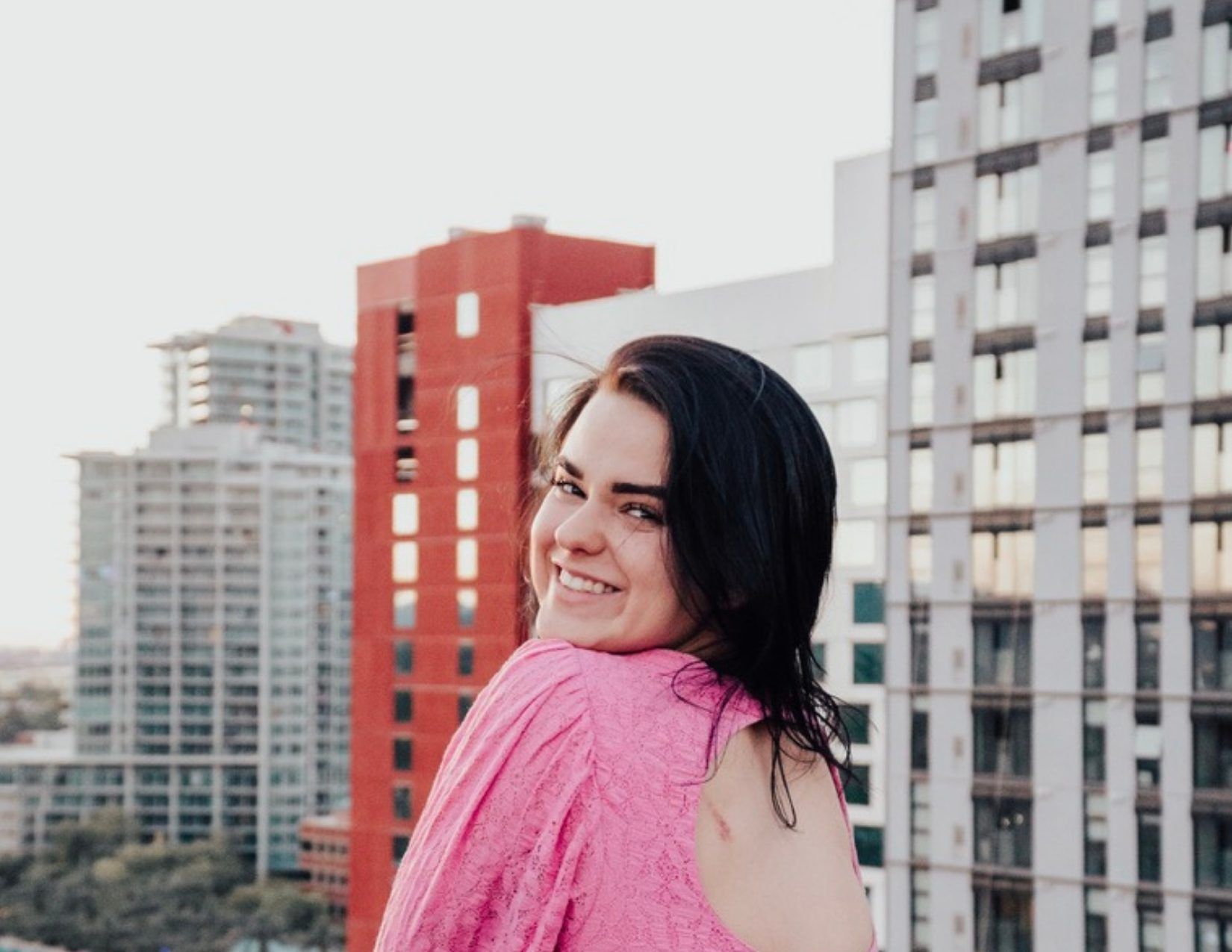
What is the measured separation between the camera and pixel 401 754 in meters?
8.08

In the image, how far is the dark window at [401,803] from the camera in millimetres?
7695

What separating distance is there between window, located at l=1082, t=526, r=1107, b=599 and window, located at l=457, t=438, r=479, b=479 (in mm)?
3444

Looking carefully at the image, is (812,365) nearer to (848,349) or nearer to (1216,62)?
(848,349)

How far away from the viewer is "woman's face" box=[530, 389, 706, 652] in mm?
454

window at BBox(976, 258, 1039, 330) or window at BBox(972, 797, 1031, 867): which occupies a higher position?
window at BBox(976, 258, 1039, 330)

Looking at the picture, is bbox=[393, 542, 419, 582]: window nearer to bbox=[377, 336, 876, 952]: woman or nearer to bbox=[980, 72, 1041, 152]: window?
bbox=[980, 72, 1041, 152]: window

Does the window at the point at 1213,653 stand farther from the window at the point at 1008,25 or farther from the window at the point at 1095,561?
the window at the point at 1008,25

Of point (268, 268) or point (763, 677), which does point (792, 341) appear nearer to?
point (268, 268)

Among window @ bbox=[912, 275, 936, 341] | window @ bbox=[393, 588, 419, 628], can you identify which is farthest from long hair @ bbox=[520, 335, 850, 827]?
window @ bbox=[393, 588, 419, 628]

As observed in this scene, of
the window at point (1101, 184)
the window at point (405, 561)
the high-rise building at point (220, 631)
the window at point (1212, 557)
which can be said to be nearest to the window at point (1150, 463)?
the window at point (1212, 557)

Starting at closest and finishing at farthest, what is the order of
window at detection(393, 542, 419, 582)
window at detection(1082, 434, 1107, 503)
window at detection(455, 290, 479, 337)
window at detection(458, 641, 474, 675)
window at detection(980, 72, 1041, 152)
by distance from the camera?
window at detection(1082, 434, 1107, 503), window at detection(980, 72, 1041, 152), window at detection(455, 290, 479, 337), window at detection(458, 641, 474, 675), window at detection(393, 542, 419, 582)

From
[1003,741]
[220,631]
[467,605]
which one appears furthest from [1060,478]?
[220,631]

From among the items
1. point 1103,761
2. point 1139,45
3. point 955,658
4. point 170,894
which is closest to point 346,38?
point 1139,45

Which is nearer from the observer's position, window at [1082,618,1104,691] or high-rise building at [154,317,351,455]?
window at [1082,618,1104,691]
